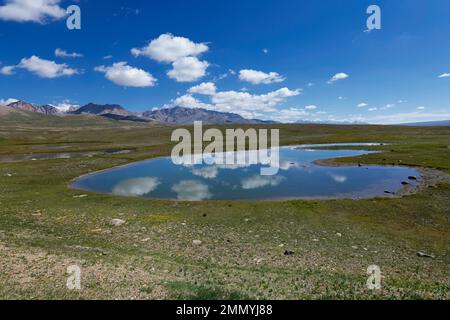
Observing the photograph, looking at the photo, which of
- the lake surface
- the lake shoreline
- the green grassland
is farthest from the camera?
the lake surface

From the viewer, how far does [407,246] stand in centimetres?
2289

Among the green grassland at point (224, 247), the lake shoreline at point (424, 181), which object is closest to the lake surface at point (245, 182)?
the lake shoreline at point (424, 181)

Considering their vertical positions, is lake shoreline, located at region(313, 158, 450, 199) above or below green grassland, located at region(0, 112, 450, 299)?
above

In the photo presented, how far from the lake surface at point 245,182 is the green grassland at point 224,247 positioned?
526 cm

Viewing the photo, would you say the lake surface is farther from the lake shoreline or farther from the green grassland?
the green grassland

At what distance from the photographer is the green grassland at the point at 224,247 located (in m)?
16.1

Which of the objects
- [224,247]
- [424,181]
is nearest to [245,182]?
[424,181]

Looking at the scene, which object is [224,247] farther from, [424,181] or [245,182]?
[424,181]

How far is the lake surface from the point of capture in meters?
43.1

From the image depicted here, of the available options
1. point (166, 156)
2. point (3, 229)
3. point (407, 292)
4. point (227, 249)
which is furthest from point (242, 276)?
point (166, 156)

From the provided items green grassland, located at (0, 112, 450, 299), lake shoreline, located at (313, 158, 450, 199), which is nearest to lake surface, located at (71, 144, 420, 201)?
lake shoreline, located at (313, 158, 450, 199)

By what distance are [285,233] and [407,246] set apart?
874 cm

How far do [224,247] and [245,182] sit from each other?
29.1 metres

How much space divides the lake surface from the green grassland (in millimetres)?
5263
